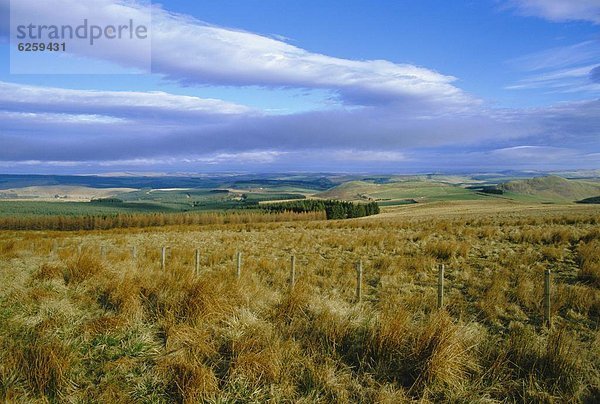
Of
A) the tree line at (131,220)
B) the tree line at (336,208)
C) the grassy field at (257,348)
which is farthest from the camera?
the tree line at (336,208)

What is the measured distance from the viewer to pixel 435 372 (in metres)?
4.93

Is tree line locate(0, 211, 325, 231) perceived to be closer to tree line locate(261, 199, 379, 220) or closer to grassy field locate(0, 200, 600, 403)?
tree line locate(261, 199, 379, 220)

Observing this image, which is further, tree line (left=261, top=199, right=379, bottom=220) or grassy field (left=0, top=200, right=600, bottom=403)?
tree line (left=261, top=199, right=379, bottom=220)

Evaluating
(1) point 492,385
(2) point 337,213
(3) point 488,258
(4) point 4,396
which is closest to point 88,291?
(4) point 4,396

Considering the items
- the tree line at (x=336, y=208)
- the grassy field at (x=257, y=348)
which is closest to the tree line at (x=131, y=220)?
the tree line at (x=336, y=208)

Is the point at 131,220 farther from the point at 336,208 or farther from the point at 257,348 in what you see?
the point at 257,348

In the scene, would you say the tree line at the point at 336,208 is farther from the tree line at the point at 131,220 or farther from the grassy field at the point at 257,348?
the grassy field at the point at 257,348

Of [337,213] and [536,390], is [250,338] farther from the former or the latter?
[337,213]

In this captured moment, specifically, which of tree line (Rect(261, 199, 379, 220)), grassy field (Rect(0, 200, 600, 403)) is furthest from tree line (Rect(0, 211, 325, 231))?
grassy field (Rect(0, 200, 600, 403))

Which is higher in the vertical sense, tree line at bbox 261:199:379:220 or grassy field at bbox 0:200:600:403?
grassy field at bbox 0:200:600:403

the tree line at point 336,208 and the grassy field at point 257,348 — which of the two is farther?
the tree line at point 336,208

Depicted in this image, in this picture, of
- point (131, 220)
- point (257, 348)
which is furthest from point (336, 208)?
point (257, 348)

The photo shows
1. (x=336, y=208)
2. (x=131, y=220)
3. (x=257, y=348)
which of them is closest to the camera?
(x=257, y=348)

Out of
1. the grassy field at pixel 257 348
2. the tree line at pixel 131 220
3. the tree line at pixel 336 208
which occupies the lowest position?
the tree line at pixel 131 220
